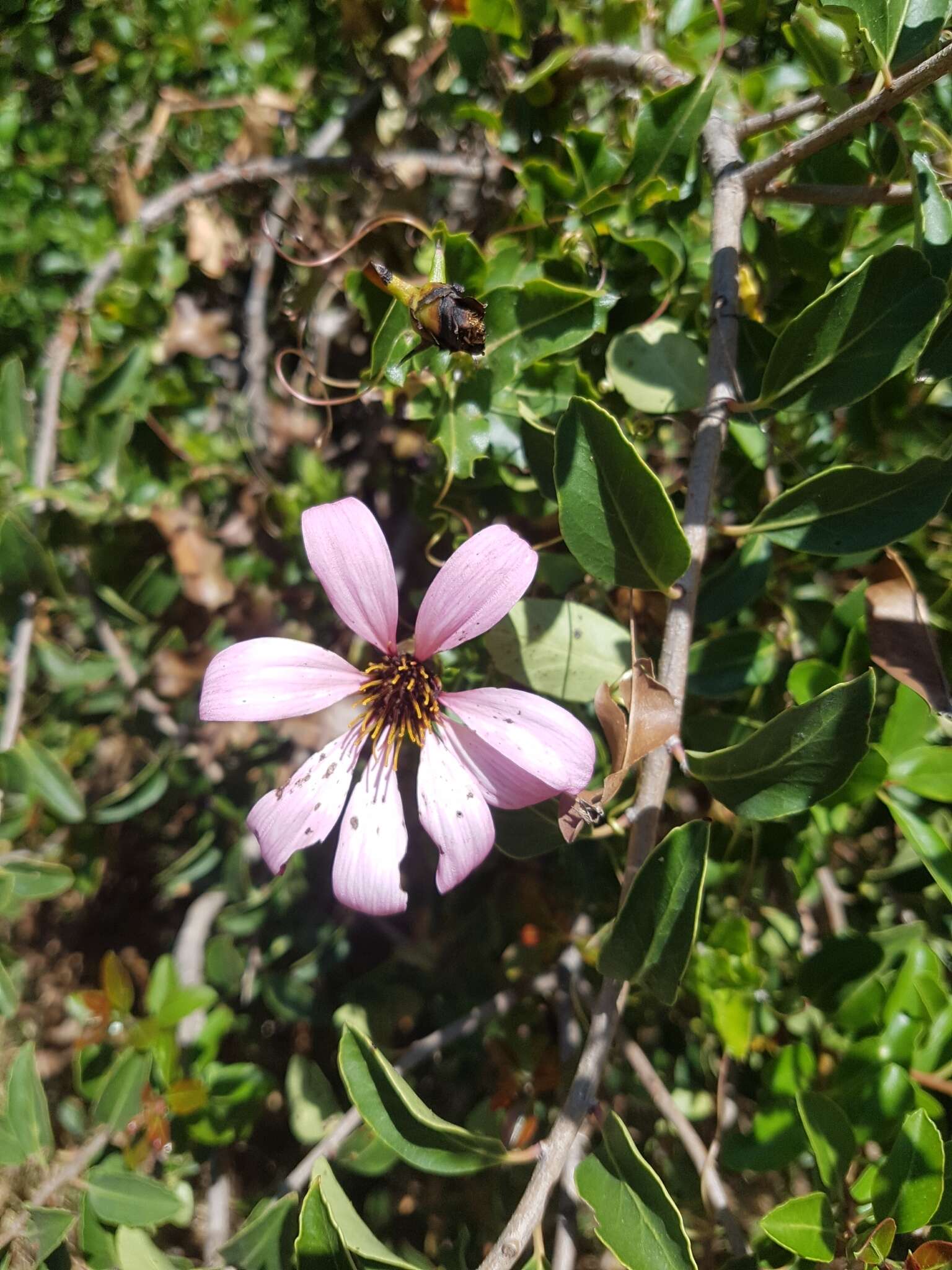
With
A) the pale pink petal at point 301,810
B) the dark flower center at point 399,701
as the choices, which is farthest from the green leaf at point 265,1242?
the dark flower center at point 399,701

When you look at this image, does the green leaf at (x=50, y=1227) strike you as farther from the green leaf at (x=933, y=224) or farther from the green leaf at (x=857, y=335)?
the green leaf at (x=933, y=224)

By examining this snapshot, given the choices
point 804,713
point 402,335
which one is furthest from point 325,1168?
point 402,335

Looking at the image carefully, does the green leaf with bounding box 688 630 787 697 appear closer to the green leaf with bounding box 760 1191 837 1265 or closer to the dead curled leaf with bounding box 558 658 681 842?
the dead curled leaf with bounding box 558 658 681 842

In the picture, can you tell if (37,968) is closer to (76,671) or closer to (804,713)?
(76,671)

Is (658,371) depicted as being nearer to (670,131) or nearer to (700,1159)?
(670,131)

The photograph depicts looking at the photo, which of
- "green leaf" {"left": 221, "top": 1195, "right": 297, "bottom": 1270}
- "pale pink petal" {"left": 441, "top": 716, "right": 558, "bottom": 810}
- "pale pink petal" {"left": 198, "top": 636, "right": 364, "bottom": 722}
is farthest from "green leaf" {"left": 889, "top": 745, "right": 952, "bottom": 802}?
"green leaf" {"left": 221, "top": 1195, "right": 297, "bottom": 1270}

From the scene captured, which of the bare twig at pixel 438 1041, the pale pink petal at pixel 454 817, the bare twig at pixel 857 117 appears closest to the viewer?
the bare twig at pixel 857 117

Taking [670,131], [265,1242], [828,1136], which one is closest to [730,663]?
[828,1136]
